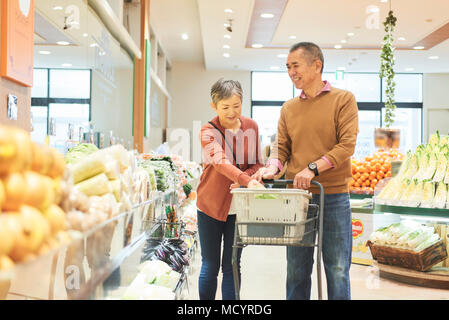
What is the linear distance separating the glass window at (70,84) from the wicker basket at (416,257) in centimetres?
320

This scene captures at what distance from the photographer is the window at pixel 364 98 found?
15.1 m

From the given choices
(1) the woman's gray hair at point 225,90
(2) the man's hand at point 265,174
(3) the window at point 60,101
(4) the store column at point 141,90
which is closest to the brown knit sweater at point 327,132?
(2) the man's hand at point 265,174

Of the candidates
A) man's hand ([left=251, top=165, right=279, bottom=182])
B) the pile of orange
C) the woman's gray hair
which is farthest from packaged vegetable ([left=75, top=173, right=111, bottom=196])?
the pile of orange

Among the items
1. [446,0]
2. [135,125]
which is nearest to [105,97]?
[135,125]

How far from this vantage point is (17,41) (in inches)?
106

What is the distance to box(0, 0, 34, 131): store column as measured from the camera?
101 inches

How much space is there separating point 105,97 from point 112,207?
14.3ft

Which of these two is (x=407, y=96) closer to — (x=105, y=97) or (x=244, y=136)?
(x=105, y=97)

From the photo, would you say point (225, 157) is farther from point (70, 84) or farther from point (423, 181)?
point (423, 181)

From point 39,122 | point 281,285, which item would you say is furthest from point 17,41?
point 281,285

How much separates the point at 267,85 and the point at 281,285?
1143 cm

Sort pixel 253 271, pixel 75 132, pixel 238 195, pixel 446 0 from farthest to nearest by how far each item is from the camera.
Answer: pixel 446 0 → pixel 253 271 → pixel 75 132 → pixel 238 195

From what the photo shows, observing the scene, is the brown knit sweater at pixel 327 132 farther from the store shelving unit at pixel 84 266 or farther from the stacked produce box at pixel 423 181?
the stacked produce box at pixel 423 181
